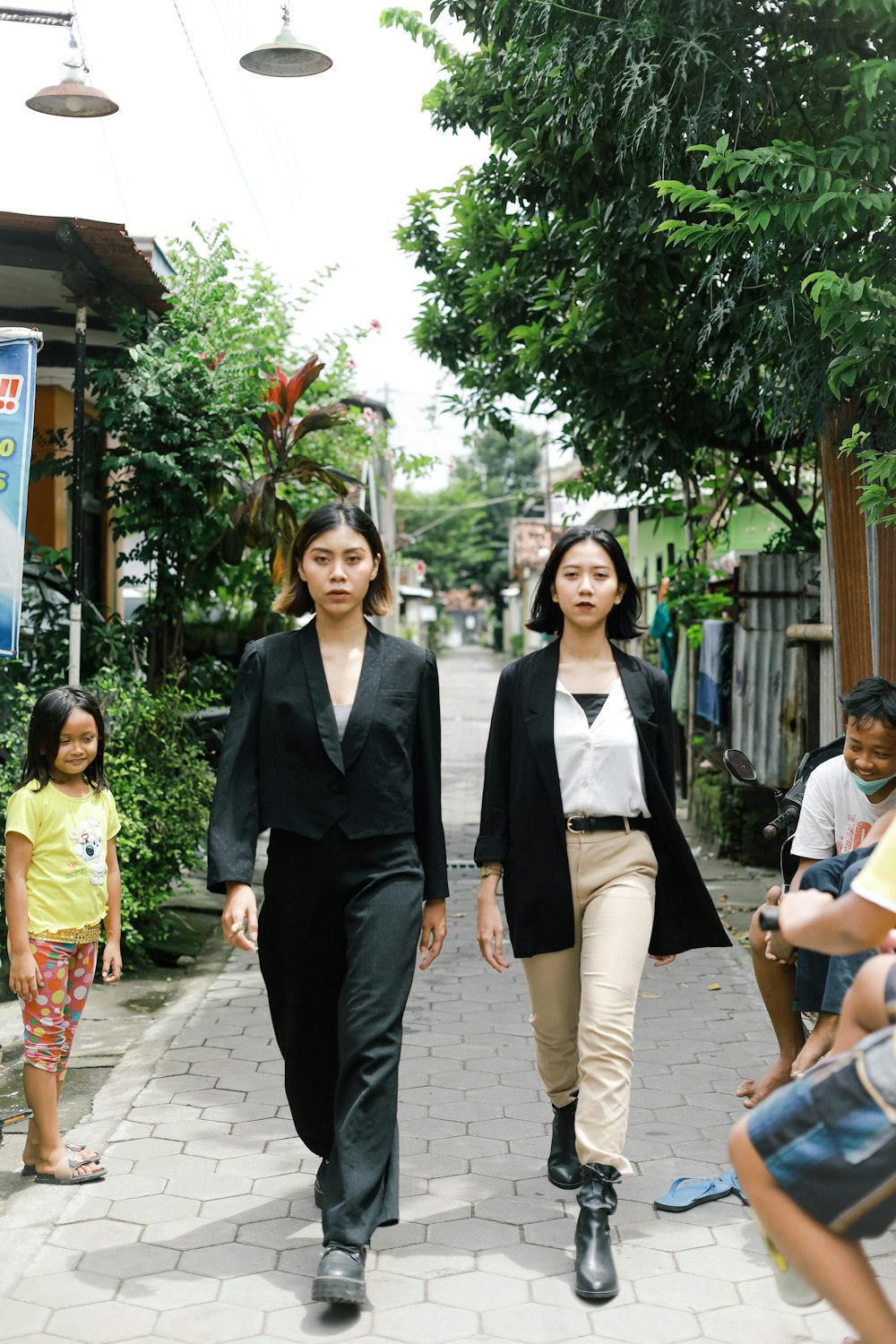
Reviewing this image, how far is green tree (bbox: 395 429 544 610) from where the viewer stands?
59.5 m

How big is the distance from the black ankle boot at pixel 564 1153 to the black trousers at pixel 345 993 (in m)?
0.75

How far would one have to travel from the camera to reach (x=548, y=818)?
405cm

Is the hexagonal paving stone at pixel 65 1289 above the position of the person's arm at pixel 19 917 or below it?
below

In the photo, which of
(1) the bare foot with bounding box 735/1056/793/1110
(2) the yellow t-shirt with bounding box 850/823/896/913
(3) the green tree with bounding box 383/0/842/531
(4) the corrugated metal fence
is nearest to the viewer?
(2) the yellow t-shirt with bounding box 850/823/896/913

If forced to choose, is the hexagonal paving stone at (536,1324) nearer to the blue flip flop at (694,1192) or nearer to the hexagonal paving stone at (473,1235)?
the hexagonal paving stone at (473,1235)

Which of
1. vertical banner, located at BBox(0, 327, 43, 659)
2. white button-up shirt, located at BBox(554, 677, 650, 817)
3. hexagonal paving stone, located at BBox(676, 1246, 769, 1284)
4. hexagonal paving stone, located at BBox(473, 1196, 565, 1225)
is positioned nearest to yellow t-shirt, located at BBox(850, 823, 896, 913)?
white button-up shirt, located at BBox(554, 677, 650, 817)

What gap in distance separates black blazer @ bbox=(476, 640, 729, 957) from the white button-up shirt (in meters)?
0.03

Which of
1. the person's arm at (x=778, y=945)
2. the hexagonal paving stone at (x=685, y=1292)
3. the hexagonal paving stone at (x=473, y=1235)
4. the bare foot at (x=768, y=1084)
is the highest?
the person's arm at (x=778, y=945)

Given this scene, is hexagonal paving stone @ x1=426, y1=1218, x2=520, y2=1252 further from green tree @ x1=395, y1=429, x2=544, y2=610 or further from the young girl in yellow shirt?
green tree @ x1=395, y1=429, x2=544, y2=610

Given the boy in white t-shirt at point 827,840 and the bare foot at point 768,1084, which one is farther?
the bare foot at point 768,1084

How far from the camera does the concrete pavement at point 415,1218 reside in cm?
344

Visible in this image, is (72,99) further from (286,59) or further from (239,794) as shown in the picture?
(239,794)

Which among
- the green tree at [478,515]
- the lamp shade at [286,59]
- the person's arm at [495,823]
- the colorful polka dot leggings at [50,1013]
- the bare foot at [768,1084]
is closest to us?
the person's arm at [495,823]

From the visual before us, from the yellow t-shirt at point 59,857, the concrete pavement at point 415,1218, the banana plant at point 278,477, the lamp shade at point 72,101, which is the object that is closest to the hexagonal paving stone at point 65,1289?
the concrete pavement at point 415,1218
